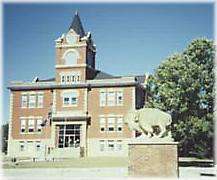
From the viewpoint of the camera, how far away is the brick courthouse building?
605 inches

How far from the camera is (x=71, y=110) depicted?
53.4 ft

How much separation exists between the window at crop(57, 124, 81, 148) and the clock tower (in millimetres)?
1748

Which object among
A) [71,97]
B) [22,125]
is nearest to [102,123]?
[71,97]

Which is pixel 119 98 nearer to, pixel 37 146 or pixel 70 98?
pixel 70 98

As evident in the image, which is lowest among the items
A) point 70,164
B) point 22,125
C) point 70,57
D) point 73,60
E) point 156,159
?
point 70,164

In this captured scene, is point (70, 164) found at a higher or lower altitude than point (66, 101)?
lower

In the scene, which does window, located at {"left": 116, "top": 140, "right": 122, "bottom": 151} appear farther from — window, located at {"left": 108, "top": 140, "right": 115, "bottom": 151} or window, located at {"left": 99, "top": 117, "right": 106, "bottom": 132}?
window, located at {"left": 99, "top": 117, "right": 106, "bottom": 132}

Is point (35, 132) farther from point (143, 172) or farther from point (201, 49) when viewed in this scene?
point (143, 172)

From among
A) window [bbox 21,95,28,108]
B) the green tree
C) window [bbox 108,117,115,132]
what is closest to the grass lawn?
the green tree

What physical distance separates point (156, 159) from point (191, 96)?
155 inches

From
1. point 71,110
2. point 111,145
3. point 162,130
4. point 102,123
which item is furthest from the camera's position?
point 71,110

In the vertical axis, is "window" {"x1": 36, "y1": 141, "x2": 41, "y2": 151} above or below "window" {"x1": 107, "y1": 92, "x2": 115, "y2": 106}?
below

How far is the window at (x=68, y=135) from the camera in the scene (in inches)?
642

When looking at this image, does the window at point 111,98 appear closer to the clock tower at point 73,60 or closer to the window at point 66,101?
the clock tower at point 73,60
